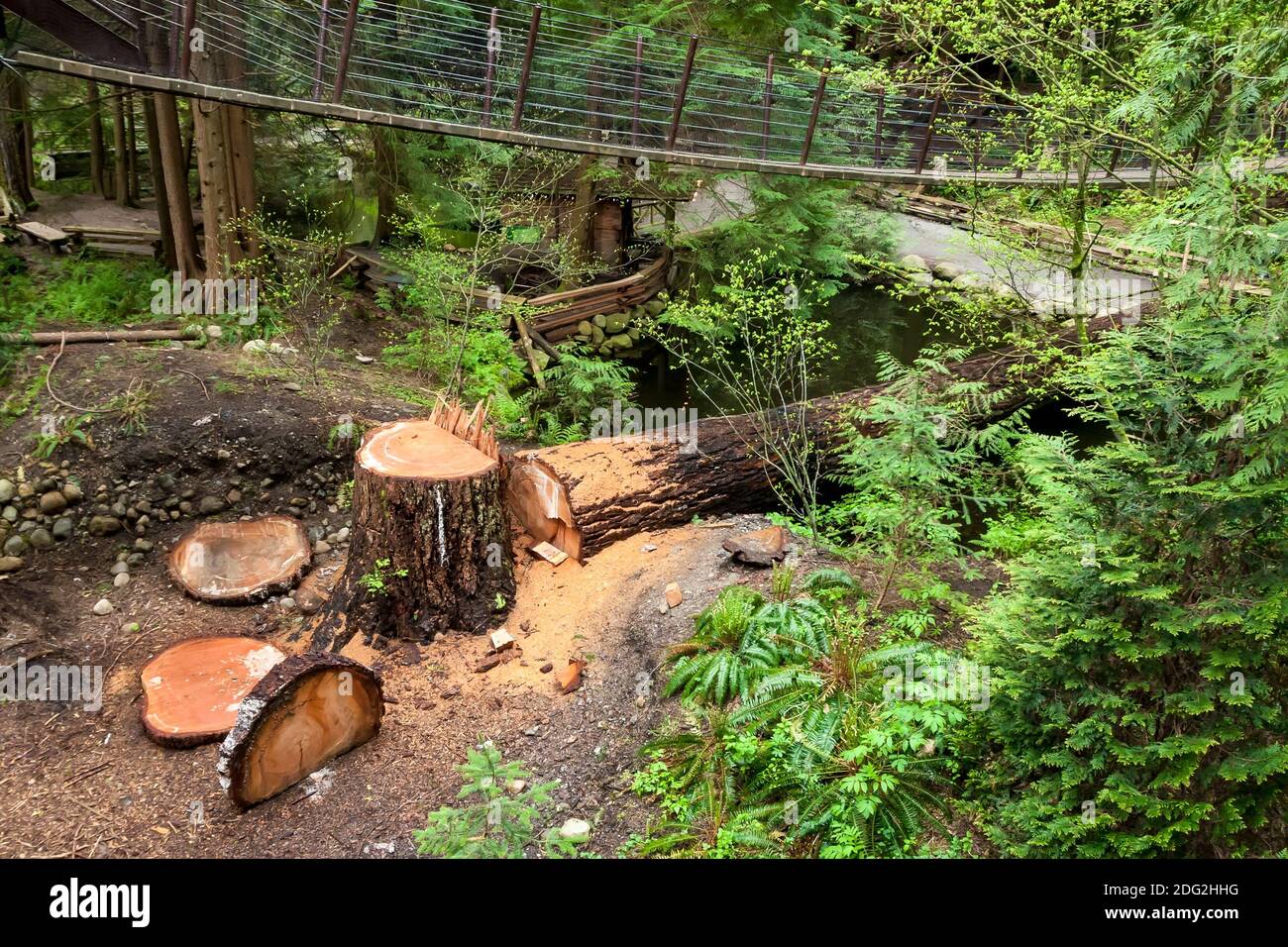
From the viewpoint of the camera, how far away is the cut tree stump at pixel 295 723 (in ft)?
14.0

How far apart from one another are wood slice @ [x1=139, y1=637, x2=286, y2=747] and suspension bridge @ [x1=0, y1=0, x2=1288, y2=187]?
14.5 feet

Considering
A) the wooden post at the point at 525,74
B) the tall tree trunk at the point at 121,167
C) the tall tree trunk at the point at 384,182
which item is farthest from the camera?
the tall tree trunk at the point at 121,167

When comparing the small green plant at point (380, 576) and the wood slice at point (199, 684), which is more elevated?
the small green plant at point (380, 576)

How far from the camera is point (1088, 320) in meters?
9.77

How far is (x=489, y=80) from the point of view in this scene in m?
→ 7.81

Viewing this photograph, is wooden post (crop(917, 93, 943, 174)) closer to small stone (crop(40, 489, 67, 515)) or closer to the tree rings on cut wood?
the tree rings on cut wood

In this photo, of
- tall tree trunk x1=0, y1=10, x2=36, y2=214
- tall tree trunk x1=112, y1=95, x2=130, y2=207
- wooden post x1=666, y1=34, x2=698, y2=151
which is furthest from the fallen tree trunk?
tall tree trunk x1=112, y1=95, x2=130, y2=207

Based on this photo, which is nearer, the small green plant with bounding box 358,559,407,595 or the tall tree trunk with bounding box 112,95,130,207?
the small green plant with bounding box 358,559,407,595

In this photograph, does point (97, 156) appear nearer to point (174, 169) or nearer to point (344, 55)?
point (174, 169)

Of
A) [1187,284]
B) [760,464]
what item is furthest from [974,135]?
[1187,284]

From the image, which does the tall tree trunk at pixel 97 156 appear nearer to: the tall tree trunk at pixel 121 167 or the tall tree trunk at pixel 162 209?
the tall tree trunk at pixel 121 167

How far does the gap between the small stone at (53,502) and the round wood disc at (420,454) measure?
8.49 feet

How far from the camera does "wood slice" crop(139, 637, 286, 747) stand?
5.00m

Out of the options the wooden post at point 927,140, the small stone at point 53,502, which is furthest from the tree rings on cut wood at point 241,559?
the wooden post at point 927,140
